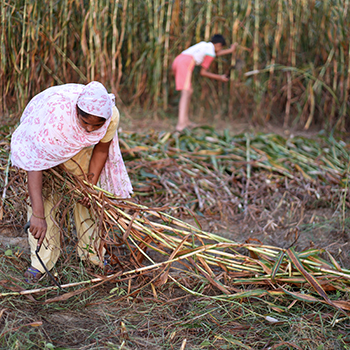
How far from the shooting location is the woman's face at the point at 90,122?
1416 mm

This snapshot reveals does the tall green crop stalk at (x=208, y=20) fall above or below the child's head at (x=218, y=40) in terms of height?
above

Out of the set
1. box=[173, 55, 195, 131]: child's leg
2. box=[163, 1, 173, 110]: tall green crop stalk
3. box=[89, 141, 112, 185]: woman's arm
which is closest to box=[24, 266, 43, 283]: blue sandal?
→ box=[89, 141, 112, 185]: woman's arm

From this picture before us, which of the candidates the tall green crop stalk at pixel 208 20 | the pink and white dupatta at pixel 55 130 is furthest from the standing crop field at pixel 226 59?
the pink and white dupatta at pixel 55 130

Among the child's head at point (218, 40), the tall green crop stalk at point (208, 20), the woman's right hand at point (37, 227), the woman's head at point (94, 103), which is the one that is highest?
the tall green crop stalk at point (208, 20)

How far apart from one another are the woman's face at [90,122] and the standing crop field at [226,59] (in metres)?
1.85

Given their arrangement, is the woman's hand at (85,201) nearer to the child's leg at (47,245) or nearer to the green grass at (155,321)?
the child's leg at (47,245)

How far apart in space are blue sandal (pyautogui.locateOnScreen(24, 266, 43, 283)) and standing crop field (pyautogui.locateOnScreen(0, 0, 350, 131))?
6.21 ft

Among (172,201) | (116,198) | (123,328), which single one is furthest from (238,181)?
(123,328)

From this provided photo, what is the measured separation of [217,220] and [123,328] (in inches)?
48.2

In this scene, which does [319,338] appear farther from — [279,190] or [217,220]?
[279,190]

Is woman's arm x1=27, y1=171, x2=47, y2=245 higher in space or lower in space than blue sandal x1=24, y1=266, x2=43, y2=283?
higher

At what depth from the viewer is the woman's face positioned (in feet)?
4.65

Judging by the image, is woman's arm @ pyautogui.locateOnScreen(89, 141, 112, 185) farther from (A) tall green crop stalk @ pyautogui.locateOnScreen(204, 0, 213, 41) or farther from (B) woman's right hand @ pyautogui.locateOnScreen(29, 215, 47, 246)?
(A) tall green crop stalk @ pyautogui.locateOnScreen(204, 0, 213, 41)

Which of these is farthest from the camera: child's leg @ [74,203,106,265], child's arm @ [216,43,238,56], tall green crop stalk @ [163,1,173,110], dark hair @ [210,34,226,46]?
child's arm @ [216,43,238,56]
